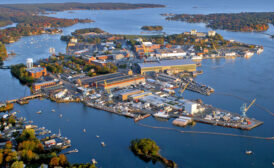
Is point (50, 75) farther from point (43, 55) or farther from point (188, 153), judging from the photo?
point (188, 153)

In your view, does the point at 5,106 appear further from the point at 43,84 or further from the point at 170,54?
the point at 170,54

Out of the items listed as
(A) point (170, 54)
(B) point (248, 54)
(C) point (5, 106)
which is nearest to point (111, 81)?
(C) point (5, 106)

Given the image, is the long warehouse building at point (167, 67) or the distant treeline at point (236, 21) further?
the distant treeline at point (236, 21)

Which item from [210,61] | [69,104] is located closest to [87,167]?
[69,104]

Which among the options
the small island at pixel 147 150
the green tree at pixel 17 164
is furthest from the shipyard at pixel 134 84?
the green tree at pixel 17 164

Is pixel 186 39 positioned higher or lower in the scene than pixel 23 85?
higher

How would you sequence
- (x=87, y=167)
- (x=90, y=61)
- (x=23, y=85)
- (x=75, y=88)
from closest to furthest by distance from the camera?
(x=87, y=167), (x=75, y=88), (x=23, y=85), (x=90, y=61)

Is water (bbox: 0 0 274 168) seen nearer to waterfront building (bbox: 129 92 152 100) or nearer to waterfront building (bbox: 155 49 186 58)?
waterfront building (bbox: 129 92 152 100)

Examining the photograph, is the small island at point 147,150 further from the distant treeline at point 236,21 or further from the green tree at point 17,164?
the distant treeline at point 236,21
